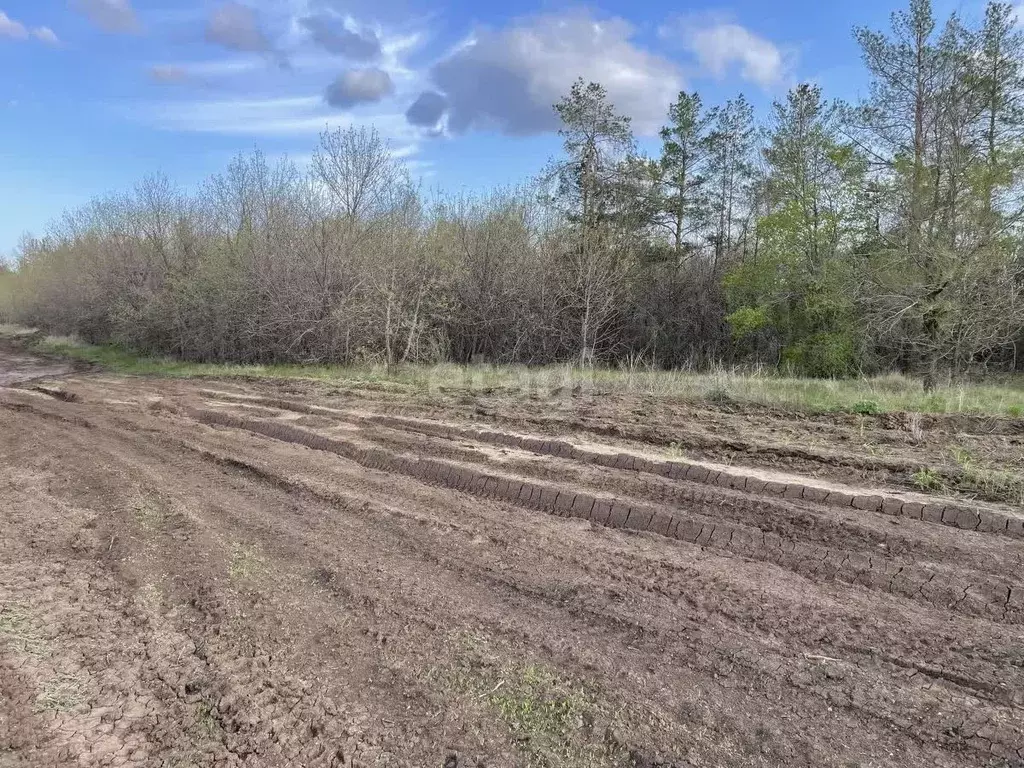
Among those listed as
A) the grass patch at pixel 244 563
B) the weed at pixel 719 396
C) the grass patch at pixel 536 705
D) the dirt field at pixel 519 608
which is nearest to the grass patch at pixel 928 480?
the dirt field at pixel 519 608

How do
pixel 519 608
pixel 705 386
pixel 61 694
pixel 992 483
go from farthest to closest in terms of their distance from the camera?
pixel 705 386 < pixel 992 483 < pixel 519 608 < pixel 61 694

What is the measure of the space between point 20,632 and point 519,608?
3.05m

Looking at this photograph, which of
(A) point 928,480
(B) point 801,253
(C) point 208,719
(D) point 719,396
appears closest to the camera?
(C) point 208,719

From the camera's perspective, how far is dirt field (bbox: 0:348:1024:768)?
291 centimetres

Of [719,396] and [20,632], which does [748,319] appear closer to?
[719,396]

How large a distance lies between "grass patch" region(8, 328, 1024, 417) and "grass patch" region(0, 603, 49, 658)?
948 cm

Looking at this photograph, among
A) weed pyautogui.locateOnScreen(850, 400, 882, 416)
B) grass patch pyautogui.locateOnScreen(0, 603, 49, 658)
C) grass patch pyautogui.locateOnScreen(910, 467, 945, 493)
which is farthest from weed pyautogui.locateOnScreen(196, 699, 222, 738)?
weed pyautogui.locateOnScreen(850, 400, 882, 416)

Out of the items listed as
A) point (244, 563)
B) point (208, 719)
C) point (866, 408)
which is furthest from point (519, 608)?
point (866, 408)

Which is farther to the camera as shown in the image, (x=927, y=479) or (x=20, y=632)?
(x=927, y=479)

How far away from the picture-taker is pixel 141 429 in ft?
32.8

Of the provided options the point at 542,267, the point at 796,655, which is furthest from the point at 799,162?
the point at 796,655

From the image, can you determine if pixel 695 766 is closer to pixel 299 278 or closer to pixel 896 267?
pixel 896 267

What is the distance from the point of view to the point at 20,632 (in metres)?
3.76

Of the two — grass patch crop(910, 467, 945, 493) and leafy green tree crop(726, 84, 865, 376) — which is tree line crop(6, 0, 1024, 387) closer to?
leafy green tree crop(726, 84, 865, 376)
